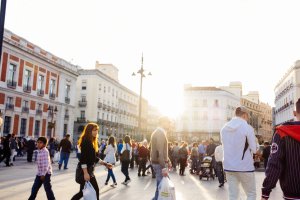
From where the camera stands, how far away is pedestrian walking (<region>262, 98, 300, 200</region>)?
3121 mm

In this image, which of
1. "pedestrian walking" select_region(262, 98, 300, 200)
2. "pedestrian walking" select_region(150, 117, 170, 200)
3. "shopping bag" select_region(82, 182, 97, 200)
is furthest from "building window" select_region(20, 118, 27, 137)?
"pedestrian walking" select_region(262, 98, 300, 200)

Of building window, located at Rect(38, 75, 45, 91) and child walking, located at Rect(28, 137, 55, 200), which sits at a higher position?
building window, located at Rect(38, 75, 45, 91)

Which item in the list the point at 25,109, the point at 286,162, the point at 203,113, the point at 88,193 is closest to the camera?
the point at 286,162

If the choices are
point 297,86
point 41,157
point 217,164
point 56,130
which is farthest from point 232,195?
point 297,86

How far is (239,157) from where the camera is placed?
17.4 ft

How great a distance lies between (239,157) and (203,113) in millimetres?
71301

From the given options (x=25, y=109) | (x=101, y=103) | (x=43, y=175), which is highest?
(x=101, y=103)

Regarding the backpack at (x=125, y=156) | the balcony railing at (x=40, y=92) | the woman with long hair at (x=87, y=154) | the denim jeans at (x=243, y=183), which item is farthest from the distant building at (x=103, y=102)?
the denim jeans at (x=243, y=183)

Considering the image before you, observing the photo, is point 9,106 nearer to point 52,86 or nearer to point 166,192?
point 52,86

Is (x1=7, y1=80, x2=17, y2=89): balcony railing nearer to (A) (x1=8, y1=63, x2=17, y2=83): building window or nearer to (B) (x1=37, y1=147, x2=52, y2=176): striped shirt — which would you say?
(A) (x1=8, y1=63, x2=17, y2=83): building window

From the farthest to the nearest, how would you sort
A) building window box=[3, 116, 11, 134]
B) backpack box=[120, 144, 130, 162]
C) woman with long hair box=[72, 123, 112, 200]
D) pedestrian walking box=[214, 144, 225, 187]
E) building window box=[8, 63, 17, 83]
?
building window box=[8, 63, 17, 83], building window box=[3, 116, 11, 134], backpack box=[120, 144, 130, 162], pedestrian walking box=[214, 144, 225, 187], woman with long hair box=[72, 123, 112, 200]

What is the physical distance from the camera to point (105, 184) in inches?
471

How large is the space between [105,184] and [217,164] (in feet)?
15.8

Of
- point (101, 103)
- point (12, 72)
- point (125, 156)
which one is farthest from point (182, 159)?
point (101, 103)
